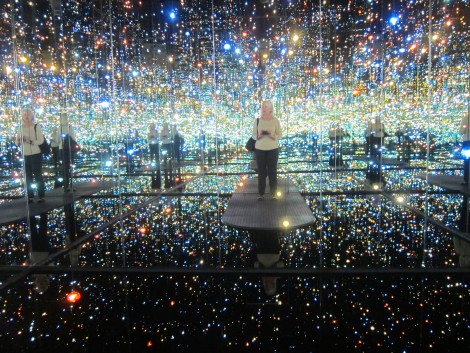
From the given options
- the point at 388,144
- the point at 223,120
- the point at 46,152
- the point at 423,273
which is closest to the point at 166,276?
the point at 423,273

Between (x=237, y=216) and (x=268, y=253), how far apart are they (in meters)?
1.42

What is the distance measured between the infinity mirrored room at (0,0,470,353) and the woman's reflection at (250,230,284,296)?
0.07 feet

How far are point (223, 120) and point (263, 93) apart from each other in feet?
16.7

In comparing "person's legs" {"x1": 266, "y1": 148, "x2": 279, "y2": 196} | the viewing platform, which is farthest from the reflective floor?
"person's legs" {"x1": 266, "y1": 148, "x2": 279, "y2": 196}

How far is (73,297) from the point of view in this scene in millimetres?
3023

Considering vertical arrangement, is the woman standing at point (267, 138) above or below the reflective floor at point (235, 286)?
above

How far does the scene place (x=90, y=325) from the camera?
2.60 metres

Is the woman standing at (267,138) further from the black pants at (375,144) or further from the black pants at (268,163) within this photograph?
the black pants at (375,144)

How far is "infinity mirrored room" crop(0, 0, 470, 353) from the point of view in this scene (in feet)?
8.43

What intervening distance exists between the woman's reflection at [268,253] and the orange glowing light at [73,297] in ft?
4.74

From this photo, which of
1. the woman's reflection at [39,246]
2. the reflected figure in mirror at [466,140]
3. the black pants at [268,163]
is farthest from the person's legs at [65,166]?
the reflected figure in mirror at [466,140]

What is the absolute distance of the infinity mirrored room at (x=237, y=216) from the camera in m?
2.57

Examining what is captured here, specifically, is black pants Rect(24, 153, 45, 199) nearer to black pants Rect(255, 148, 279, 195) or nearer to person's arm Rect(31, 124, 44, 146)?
person's arm Rect(31, 124, 44, 146)

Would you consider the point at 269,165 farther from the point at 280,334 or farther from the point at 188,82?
the point at 188,82
